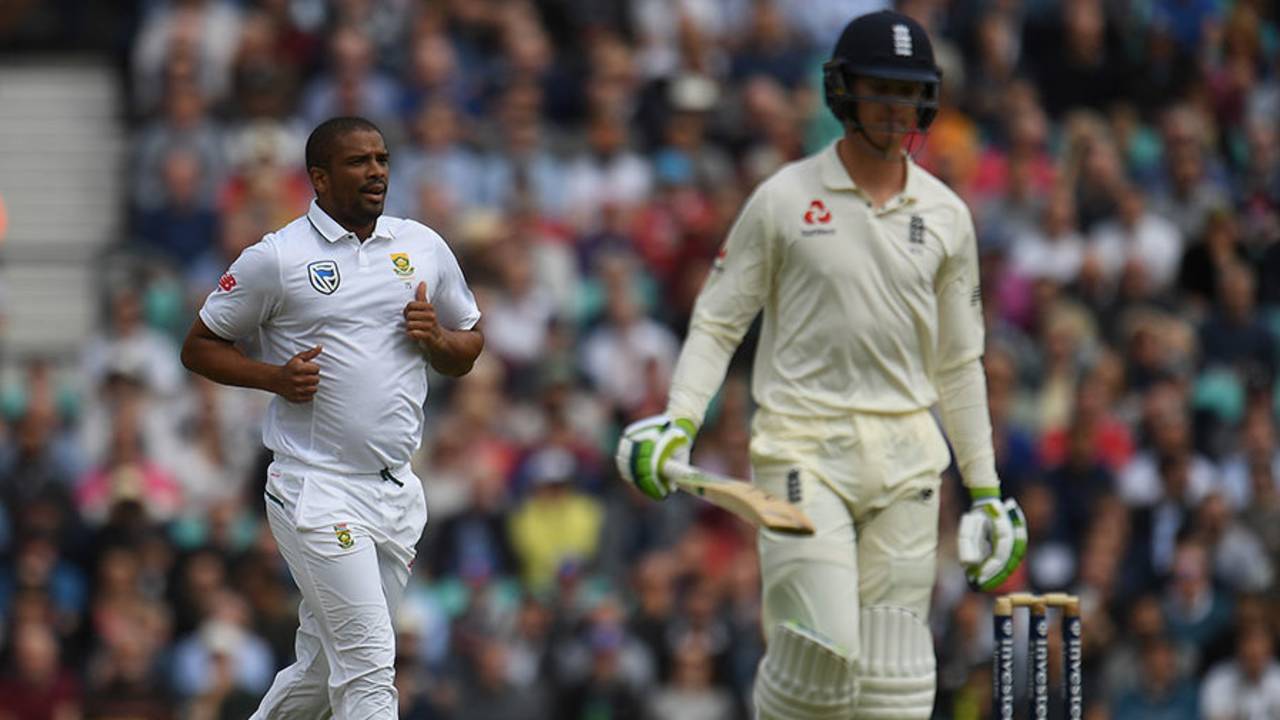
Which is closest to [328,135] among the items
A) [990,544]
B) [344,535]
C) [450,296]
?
[450,296]

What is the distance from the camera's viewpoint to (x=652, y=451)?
27.9ft

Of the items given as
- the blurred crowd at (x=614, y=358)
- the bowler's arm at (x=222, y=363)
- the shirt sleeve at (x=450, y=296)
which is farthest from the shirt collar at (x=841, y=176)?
the blurred crowd at (x=614, y=358)

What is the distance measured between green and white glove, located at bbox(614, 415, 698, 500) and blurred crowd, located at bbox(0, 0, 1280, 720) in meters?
4.19

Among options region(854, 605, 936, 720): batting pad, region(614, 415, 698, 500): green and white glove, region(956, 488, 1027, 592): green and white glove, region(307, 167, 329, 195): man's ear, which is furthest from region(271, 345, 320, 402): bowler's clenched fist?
region(956, 488, 1027, 592): green and white glove

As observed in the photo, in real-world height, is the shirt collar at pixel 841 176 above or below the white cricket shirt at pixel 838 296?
above

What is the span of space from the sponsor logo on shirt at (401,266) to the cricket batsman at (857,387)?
97cm

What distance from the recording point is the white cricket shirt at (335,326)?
26.2 feet

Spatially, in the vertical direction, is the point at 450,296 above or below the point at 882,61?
below

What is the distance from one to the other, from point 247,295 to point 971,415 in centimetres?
259

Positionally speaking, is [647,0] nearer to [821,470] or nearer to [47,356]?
[47,356]

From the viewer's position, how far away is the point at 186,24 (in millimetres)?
16562

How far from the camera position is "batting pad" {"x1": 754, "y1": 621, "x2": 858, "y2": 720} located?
841 centimetres

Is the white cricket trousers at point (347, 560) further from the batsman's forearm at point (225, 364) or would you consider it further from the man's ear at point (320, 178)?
the man's ear at point (320, 178)

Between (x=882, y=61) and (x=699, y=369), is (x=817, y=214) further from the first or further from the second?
(x=699, y=369)
